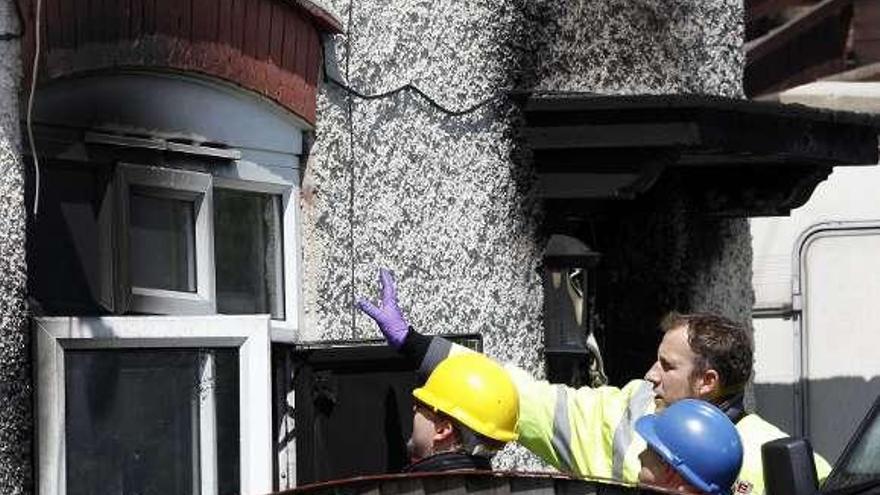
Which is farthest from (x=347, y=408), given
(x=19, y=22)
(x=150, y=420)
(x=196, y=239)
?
(x=19, y=22)

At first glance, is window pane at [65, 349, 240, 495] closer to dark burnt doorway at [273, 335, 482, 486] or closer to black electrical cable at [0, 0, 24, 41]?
dark burnt doorway at [273, 335, 482, 486]

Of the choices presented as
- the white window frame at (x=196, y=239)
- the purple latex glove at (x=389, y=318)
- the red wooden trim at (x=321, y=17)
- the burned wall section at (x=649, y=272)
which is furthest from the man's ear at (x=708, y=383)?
the burned wall section at (x=649, y=272)

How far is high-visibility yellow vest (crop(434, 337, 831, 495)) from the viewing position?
5879mm

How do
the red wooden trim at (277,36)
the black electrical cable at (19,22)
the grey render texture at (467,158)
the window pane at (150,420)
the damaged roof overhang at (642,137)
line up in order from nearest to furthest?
the black electrical cable at (19,22)
the window pane at (150,420)
the red wooden trim at (277,36)
the grey render texture at (467,158)
the damaged roof overhang at (642,137)

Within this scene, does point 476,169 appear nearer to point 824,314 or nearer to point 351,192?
point 351,192

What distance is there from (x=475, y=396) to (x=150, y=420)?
119 cm

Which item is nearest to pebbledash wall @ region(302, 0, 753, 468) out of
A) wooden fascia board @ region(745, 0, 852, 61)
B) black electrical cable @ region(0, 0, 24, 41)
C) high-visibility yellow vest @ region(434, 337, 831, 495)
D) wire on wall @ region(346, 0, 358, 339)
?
wire on wall @ region(346, 0, 358, 339)

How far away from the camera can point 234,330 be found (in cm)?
662

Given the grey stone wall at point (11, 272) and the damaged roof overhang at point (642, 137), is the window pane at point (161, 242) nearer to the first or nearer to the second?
the grey stone wall at point (11, 272)

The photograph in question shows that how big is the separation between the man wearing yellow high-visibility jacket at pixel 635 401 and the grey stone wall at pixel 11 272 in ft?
3.53

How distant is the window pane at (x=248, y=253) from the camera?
22.5 feet

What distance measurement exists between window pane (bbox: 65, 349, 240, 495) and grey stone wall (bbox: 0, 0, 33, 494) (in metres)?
0.22

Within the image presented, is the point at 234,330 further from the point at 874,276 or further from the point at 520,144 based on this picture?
the point at 874,276

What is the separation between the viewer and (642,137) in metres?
7.65
